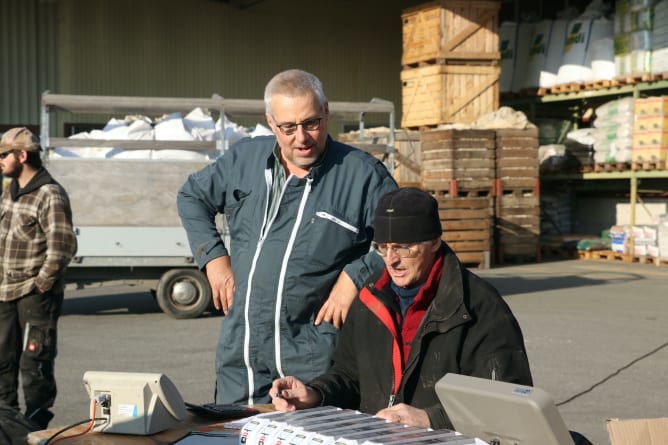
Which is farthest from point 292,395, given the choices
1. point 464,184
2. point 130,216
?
point 464,184

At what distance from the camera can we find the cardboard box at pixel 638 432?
2.90 metres

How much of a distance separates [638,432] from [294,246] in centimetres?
158

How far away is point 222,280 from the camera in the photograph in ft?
13.8

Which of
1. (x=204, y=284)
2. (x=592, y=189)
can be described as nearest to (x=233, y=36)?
(x=592, y=189)

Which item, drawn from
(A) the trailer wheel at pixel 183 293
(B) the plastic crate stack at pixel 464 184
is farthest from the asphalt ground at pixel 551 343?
(B) the plastic crate stack at pixel 464 184

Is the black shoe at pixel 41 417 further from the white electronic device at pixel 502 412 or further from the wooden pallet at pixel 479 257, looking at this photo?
the wooden pallet at pixel 479 257

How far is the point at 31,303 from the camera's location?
640 cm

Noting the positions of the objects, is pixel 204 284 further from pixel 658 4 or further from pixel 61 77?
pixel 61 77

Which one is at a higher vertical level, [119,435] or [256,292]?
[256,292]

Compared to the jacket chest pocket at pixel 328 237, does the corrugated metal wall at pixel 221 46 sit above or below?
above

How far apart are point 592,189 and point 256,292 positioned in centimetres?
1947

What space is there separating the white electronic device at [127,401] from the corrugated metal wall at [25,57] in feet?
71.3

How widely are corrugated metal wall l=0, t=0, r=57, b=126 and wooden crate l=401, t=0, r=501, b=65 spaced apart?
30.4 feet

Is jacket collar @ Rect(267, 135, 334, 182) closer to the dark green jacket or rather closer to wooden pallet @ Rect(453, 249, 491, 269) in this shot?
the dark green jacket
